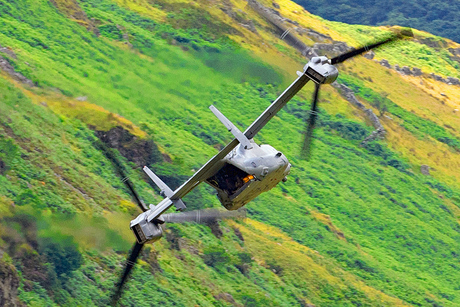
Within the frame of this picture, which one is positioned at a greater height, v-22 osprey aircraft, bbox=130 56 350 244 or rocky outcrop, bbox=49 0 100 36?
v-22 osprey aircraft, bbox=130 56 350 244

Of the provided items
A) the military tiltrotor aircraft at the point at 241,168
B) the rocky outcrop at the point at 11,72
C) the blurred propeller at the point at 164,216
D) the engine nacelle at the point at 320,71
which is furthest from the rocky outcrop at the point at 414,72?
the engine nacelle at the point at 320,71

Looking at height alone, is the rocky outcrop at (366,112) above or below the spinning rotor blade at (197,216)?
below

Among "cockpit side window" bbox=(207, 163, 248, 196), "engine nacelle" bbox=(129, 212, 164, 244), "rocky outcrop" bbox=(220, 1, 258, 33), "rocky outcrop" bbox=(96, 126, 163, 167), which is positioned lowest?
"rocky outcrop" bbox=(96, 126, 163, 167)

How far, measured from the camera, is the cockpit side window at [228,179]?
116 feet

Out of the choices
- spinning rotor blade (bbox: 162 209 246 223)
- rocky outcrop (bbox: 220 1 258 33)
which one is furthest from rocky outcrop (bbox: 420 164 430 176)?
spinning rotor blade (bbox: 162 209 246 223)

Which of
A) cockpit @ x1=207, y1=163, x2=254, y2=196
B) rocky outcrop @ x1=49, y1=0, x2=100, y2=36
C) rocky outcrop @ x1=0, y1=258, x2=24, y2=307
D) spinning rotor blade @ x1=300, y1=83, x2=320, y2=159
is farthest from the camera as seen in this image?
rocky outcrop @ x1=49, y1=0, x2=100, y2=36

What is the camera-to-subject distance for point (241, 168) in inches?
1347

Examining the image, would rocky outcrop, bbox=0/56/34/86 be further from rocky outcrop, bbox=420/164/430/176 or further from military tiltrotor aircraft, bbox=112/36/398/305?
rocky outcrop, bbox=420/164/430/176

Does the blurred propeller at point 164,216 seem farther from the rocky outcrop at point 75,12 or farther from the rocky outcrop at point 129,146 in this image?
the rocky outcrop at point 75,12

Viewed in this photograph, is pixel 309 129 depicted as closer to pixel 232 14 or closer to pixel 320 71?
pixel 320 71

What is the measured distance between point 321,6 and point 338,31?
38.7m

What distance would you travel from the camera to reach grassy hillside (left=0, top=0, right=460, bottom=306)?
51.8 meters

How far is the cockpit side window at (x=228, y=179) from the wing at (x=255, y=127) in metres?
0.50

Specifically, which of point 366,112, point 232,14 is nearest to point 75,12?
point 232,14
